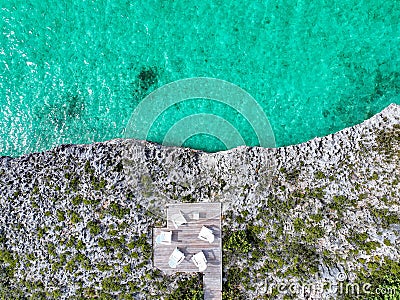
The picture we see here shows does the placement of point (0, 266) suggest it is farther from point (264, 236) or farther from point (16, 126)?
point (264, 236)

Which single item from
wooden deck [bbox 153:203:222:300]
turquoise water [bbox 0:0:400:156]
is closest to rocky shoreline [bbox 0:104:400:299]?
wooden deck [bbox 153:203:222:300]

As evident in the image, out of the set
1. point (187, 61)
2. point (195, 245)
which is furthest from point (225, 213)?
point (187, 61)

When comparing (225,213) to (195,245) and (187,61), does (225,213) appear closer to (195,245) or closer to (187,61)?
(195,245)

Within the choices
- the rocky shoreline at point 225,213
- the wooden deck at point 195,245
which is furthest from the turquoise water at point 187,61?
the wooden deck at point 195,245

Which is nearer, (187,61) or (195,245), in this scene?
(195,245)

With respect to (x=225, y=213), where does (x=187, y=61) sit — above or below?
above

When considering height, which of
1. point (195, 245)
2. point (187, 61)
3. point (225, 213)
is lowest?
point (195, 245)

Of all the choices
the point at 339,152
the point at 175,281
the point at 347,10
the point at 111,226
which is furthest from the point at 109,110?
the point at 347,10
